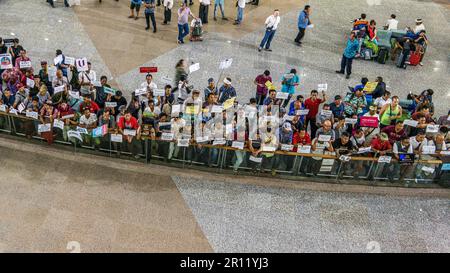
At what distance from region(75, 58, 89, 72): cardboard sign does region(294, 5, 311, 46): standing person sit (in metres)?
7.91

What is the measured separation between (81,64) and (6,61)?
2.23m

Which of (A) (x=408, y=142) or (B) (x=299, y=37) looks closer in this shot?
(A) (x=408, y=142)

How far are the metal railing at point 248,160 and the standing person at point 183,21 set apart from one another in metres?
6.24

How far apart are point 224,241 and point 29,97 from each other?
593 centimetres

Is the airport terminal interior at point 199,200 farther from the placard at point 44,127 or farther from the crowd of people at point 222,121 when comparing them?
the placard at point 44,127

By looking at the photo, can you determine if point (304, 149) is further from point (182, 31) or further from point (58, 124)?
point (182, 31)

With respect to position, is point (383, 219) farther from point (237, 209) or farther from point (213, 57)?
point (213, 57)

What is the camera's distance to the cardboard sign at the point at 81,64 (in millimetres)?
11922

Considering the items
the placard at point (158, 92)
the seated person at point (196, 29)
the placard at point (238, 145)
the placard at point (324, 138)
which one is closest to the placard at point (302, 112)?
the placard at point (324, 138)

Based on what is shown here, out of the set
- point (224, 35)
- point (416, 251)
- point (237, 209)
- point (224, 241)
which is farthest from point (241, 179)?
point (224, 35)

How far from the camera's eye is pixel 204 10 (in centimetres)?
1755

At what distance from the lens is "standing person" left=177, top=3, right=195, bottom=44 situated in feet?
51.6

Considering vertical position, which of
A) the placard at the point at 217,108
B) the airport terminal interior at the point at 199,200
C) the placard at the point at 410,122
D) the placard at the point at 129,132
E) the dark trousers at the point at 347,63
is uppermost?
the dark trousers at the point at 347,63

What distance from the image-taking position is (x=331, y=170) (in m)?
11.1
